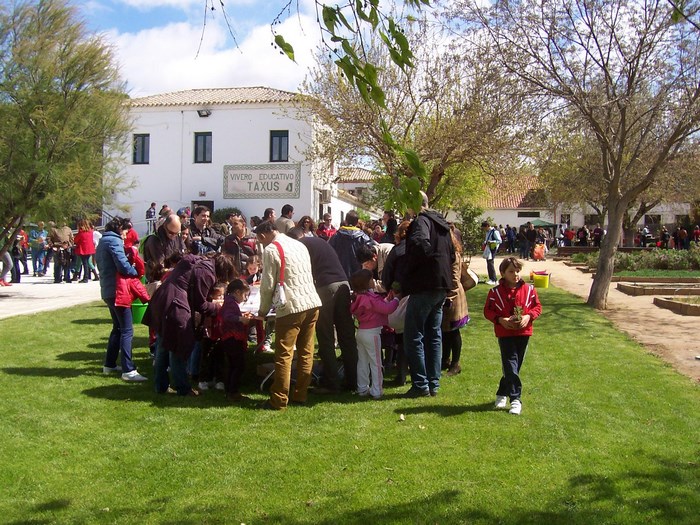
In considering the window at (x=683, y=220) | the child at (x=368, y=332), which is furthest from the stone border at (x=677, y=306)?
the window at (x=683, y=220)

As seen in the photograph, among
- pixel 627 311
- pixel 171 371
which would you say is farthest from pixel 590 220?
pixel 171 371

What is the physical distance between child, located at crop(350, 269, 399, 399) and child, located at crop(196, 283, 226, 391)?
4.64 feet

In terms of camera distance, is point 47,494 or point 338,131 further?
point 338,131

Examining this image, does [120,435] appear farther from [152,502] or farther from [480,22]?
[480,22]

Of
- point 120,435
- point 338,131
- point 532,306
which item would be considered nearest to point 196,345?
point 120,435

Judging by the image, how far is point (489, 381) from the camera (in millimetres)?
7246

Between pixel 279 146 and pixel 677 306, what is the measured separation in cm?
2155

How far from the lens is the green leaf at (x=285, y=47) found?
333 centimetres

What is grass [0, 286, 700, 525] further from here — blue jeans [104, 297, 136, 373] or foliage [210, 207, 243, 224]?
foliage [210, 207, 243, 224]

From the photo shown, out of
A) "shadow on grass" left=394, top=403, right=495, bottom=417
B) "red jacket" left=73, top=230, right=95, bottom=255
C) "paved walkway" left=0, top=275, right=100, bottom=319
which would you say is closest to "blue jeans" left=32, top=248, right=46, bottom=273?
"paved walkway" left=0, top=275, right=100, bottom=319

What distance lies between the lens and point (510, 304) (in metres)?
5.96

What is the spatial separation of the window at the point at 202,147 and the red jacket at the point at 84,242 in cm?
1446

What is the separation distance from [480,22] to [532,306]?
9.28m

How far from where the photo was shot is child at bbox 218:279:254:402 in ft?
21.2
